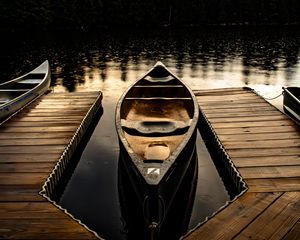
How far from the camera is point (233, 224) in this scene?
8180mm

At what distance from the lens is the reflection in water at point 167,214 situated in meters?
9.75

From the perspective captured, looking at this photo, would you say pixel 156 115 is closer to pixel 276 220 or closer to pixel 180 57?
pixel 276 220

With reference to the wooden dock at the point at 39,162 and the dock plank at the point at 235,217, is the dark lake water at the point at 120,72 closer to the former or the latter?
the wooden dock at the point at 39,162

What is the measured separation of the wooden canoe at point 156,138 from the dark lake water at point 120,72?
62.5 inches

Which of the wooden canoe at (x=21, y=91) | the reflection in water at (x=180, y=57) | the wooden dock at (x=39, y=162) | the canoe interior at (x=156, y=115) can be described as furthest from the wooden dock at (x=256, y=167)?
the reflection in water at (x=180, y=57)

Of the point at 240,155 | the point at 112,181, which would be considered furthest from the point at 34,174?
the point at 240,155

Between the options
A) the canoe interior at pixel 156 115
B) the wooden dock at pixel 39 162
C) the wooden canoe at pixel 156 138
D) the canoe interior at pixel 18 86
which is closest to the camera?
the wooden canoe at pixel 156 138

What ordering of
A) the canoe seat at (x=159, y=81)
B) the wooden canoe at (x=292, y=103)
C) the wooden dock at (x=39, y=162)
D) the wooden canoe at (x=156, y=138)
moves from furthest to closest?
the canoe seat at (x=159, y=81) → the wooden canoe at (x=292, y=103) → the wooden dock at (x=39, y=162) → the wooden canoe at (x=156, y=138)

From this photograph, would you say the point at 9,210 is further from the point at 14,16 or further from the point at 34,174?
the point at 14,16

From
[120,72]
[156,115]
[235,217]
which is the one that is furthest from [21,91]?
[235,217]

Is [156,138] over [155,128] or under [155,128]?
under

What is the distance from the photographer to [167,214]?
9.92 meters

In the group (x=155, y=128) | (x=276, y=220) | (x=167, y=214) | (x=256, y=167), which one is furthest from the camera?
(x=155, y=128)

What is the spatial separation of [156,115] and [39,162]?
6364 millimetres
